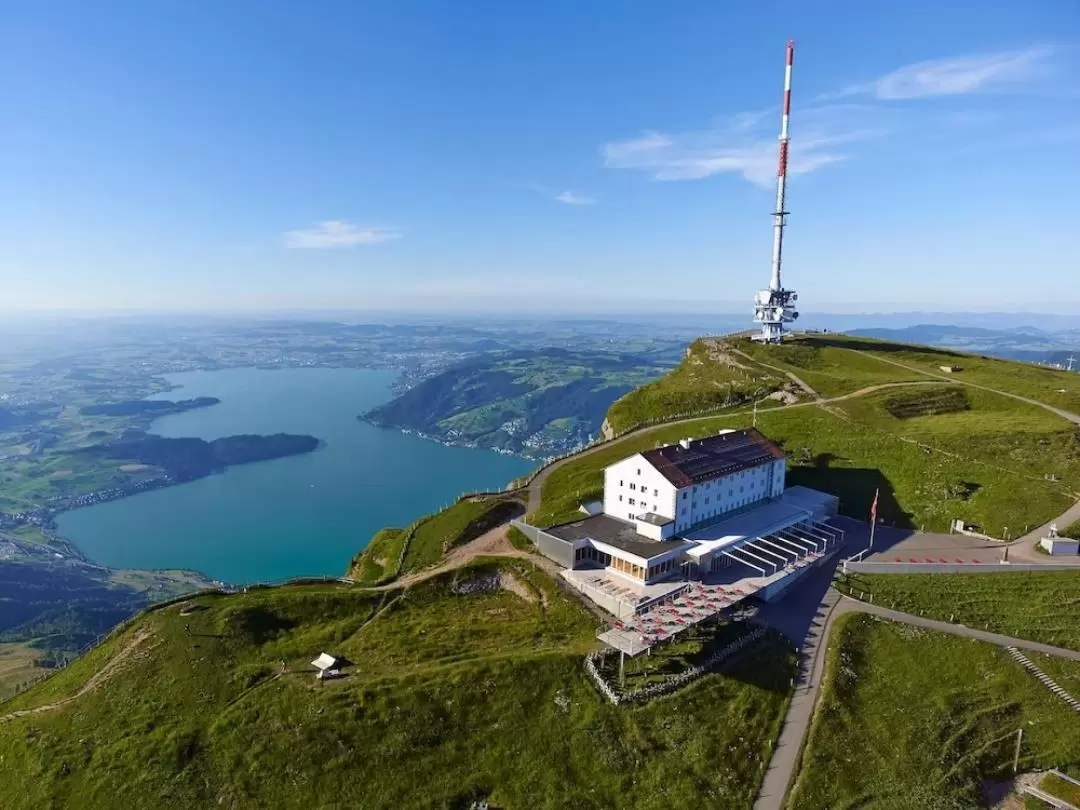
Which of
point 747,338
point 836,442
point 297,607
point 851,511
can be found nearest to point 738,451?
point 851,511

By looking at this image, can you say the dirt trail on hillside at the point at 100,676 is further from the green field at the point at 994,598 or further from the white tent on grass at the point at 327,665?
the green field at the point at 994,598

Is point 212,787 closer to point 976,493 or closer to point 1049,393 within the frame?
point 976,493

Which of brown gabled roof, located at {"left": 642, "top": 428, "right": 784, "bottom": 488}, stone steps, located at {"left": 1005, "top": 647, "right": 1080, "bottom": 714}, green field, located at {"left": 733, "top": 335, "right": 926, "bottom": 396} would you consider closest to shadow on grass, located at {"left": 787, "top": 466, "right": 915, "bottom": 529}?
brown gabled roof, located at {"left": 642, "top": 428, "right": 784, "bottom": 488}

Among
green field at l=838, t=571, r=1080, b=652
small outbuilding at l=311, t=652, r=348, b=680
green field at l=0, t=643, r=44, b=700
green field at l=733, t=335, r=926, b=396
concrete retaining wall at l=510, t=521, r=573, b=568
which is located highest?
green field at l=733, t=335, r=926, b=396

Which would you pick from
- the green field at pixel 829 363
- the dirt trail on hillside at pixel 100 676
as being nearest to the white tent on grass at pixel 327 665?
the dirt trail on hillside at pixel 100 676

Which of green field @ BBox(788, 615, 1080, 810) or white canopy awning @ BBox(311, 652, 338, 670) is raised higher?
white canopy awning @ BBox(311, 652, 338, 670)

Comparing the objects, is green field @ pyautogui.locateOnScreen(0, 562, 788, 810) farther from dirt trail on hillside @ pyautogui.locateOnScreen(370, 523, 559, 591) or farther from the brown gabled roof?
the brown gabled roof
